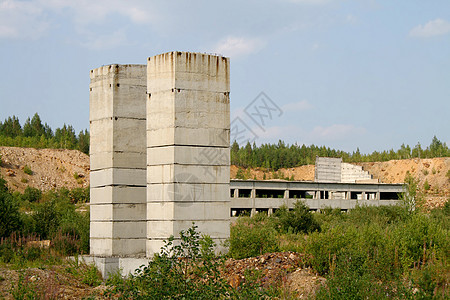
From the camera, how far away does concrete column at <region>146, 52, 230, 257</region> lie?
14.3 m

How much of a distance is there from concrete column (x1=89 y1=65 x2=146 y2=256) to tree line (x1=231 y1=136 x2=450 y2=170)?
98.2 metres

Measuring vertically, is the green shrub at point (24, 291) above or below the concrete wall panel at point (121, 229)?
below

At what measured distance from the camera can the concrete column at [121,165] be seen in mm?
16453

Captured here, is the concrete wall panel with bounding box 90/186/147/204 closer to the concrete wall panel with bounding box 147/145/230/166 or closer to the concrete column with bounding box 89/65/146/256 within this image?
the concrete column with bounding box 89/65/146/256

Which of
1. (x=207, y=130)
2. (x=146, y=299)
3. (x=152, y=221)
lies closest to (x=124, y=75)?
(x=207, y=130)

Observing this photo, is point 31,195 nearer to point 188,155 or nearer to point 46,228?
point 46,228

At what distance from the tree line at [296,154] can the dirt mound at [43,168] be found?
139 feet

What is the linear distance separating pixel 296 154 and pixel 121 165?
11251cm

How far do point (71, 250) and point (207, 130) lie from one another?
311 inches

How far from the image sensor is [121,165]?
16.6 m

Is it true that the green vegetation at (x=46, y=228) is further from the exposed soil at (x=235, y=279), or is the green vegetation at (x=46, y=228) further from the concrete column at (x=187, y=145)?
the concrete column at (x=187, y=145)

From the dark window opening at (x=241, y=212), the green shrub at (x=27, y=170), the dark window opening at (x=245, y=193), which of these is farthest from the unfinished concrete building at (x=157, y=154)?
the green shrub at (x=27, y=170)

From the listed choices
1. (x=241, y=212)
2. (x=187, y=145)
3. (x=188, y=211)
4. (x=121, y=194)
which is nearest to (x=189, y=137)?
(x=187, y=145)

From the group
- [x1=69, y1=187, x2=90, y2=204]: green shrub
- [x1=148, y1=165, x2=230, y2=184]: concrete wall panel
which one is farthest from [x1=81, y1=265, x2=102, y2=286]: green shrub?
[x1=69, y1=187, x2=90, y2=204]: green shrub
